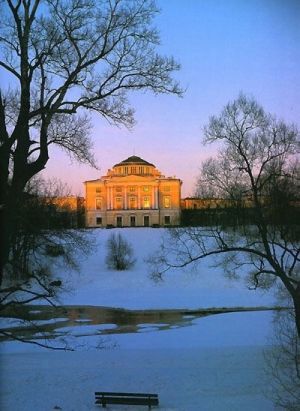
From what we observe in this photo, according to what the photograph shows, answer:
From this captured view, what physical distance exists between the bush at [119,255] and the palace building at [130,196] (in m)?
30.4

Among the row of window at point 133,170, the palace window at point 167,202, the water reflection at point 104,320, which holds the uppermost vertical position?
the row of window at point 133,170

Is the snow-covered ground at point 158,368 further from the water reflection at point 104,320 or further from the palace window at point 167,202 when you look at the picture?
the palace window at point 167,202

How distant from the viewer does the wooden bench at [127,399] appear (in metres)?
9.10

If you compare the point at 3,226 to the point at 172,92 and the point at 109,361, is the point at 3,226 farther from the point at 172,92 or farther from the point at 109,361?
the point at 109,361

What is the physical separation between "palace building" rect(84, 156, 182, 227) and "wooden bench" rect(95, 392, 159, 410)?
58.1 m

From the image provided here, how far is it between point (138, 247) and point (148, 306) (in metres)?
17.7

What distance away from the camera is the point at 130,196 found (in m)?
70.6

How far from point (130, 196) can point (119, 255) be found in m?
34.5

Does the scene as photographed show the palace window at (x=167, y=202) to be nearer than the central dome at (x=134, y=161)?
Yes

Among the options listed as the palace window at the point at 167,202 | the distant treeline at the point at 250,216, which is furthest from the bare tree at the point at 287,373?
the palace window at the point at 167,202

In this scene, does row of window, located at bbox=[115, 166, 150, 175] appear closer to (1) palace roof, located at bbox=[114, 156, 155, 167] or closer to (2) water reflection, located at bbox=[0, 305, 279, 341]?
(1) palace roof, located at bbox=[114, 156, 155, 167]

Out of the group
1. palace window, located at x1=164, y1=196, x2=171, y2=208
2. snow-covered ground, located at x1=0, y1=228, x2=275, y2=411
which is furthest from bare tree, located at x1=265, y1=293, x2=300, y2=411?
palace window, located at x1=164, y1=196, x2=171, y2=208

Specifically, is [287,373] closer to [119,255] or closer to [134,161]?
[119,255]

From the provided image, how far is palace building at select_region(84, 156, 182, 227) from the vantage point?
68312mm
